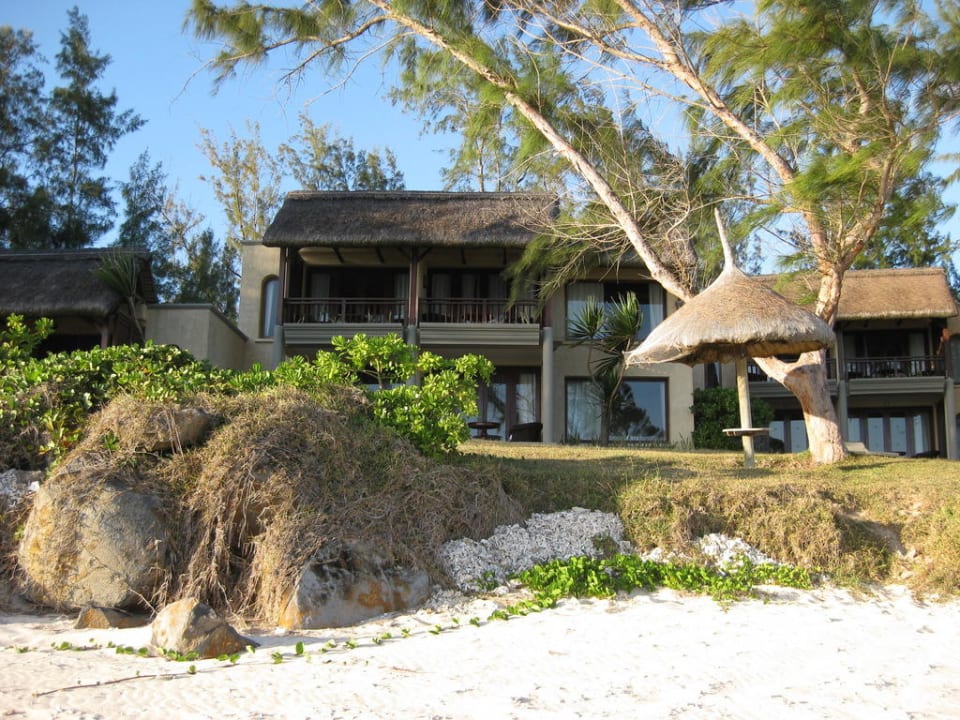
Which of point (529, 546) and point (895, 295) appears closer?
point (529, 546)

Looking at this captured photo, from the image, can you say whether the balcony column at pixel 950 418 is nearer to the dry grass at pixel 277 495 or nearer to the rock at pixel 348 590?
the dry grass at pixel 277 495

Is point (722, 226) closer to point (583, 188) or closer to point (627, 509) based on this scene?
point (583, 188)

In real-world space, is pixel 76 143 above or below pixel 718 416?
above

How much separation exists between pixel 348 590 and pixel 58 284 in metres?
12.6

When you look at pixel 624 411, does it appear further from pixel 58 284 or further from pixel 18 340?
pixel 18 340

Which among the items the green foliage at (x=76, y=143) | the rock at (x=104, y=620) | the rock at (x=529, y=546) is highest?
the green foliage at (x=76, y=143)

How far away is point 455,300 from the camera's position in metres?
16.8

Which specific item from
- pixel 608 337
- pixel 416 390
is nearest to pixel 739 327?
pixel 416 390

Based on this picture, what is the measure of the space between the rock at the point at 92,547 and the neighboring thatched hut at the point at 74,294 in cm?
1010

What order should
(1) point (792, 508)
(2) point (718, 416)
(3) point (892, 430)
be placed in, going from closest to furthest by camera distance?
(1) point (792, 508) < (2) point (718, 416) < (3) point (892, 430)

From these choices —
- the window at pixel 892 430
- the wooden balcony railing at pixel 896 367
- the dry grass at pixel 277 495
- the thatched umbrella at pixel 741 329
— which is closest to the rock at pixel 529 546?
the dry grass at pixel 277 495

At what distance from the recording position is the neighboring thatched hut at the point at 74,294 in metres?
16.0

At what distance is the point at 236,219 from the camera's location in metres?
26.6

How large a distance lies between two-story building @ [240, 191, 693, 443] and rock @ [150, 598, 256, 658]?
10925 millimetres
